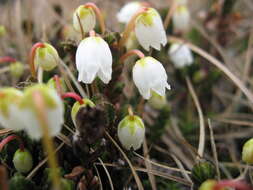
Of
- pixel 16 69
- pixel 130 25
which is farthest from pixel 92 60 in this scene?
pixel 16 69

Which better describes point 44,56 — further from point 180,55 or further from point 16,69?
point 180,55

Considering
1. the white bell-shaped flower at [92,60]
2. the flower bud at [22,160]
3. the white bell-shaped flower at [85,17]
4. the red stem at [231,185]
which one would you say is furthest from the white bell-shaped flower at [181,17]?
the red stem at [231,185]

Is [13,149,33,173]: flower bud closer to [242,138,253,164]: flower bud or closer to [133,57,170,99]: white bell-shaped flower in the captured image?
[133,57,170,99]: white bell-shaped flower

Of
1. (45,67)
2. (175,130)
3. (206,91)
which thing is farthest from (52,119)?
(206,91)

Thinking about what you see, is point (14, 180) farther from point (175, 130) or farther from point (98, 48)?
point (175, 130)

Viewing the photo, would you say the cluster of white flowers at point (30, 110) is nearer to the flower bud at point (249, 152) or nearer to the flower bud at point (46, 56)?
the flower bud at point (46, 56)

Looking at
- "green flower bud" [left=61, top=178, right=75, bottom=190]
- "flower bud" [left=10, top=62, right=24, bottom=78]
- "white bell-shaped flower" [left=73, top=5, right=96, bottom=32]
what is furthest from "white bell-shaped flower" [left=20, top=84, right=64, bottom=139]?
"flower bud" [left=10, top=62, right=24, bottom=78]
